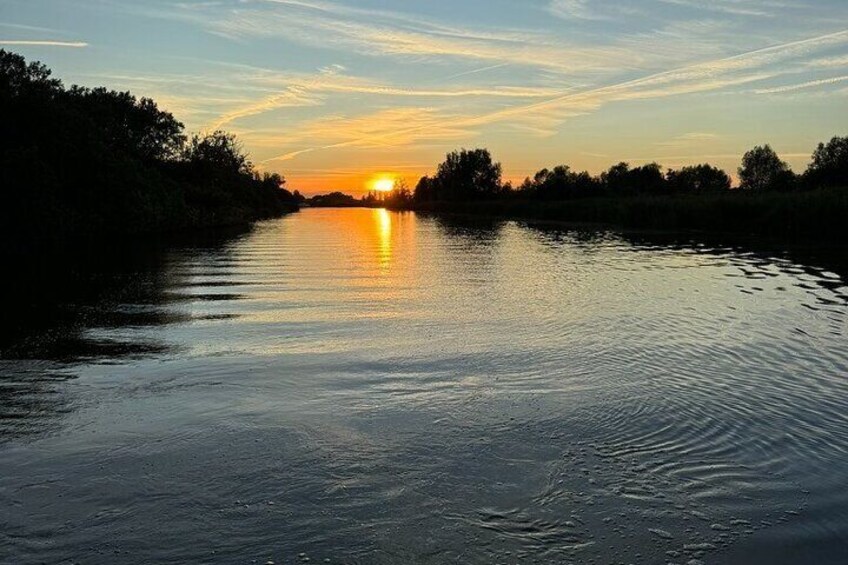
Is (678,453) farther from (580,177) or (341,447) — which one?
(580,177)

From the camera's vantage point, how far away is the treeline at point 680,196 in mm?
50784

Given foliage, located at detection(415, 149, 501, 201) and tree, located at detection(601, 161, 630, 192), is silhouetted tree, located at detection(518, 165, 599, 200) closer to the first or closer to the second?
tree, located at detection(601, 161, 630, 192)

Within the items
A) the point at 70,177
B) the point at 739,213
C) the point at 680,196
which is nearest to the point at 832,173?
the point at 680,196

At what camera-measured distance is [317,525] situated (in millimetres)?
7062

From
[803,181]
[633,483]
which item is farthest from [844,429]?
[803,181]

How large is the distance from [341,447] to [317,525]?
2.16 meters

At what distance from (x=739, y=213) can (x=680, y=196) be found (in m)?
22.9

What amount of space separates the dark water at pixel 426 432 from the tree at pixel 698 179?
4930 inches

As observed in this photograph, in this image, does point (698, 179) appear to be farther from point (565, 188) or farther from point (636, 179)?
point (565, 188)

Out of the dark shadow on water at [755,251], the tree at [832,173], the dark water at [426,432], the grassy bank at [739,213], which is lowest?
the dark water at [426,432]

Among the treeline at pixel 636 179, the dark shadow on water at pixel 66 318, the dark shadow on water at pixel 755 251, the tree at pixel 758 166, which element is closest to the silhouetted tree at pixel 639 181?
the treeline at pixel 636 179

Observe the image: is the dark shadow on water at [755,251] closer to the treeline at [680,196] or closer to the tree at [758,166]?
the treeline at [680,196]

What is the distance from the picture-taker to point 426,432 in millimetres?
9781

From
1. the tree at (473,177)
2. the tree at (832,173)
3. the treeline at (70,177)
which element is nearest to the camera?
the treeline at (70,177)
